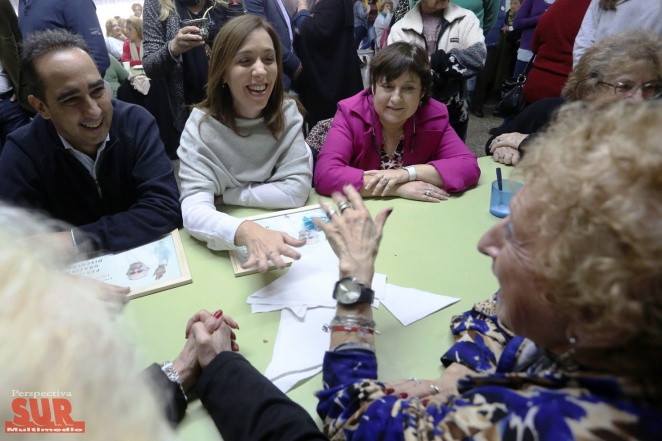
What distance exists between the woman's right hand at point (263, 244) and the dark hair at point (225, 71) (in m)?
0.54

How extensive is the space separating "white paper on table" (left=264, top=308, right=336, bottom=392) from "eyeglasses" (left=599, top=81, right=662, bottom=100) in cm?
150

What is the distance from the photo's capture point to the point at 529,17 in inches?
174

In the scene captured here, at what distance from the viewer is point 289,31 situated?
283 cm

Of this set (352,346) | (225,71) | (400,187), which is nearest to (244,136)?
(225,71)

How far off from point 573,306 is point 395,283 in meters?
0.73

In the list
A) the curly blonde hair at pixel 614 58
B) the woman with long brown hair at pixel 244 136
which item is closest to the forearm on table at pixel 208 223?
the woman with long brown hair at pixel 244 136

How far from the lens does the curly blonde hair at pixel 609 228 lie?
1.64ft

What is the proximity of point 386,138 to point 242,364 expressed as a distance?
1.39 meters

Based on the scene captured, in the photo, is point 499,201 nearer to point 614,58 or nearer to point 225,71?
point 614,58

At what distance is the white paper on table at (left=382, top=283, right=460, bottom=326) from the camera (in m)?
1.16

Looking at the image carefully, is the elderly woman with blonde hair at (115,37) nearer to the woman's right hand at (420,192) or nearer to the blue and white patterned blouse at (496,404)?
the woman's right hand at (420,192)

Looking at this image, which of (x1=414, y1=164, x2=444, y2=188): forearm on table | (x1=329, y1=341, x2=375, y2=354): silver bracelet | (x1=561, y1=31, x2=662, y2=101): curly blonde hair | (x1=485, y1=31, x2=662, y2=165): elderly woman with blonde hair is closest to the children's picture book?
(x1=329, y1=341, x2=375, y2=354): silver bracelet

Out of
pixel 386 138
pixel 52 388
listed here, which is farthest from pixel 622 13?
pixel 52 388

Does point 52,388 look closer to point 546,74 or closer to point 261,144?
point 261,144
